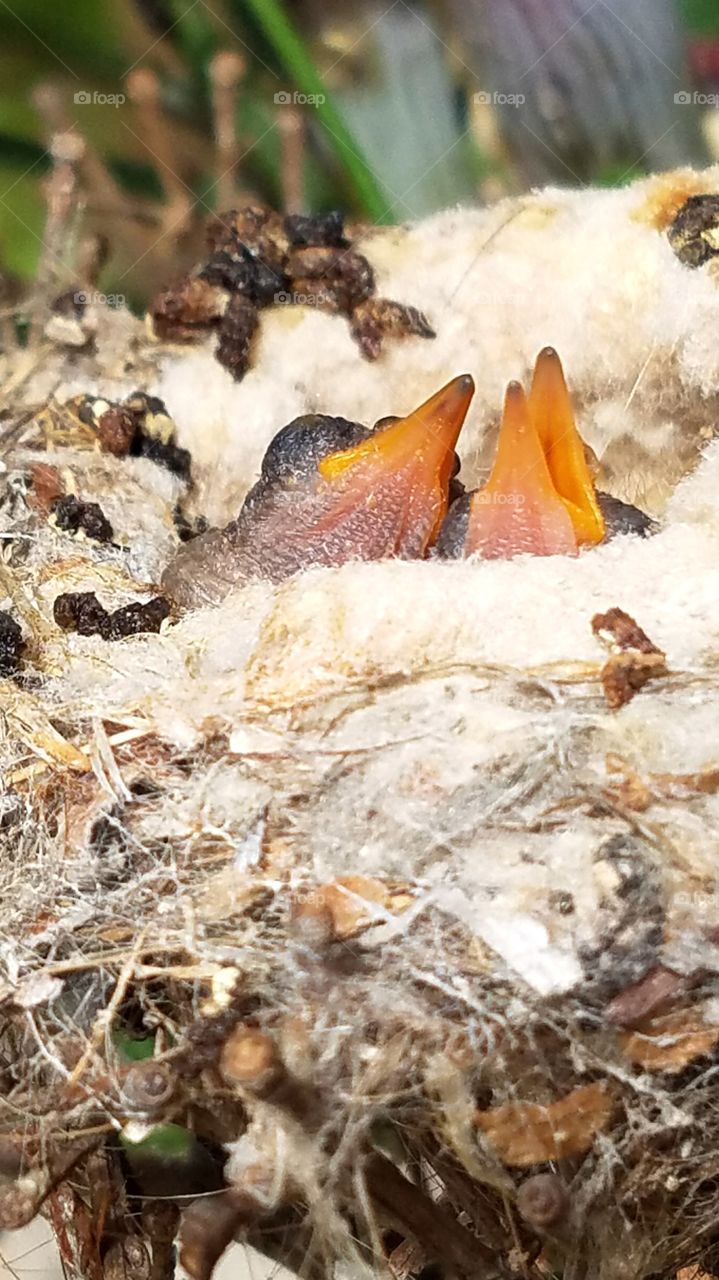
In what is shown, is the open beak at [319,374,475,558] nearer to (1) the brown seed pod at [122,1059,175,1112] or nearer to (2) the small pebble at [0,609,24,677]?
(2) the small pebble at [0,609,24,677]

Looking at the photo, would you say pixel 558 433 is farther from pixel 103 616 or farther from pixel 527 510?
pixel 103 616

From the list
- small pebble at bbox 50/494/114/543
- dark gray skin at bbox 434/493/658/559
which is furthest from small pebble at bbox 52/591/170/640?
dark gray skin at bbox 434/493/658/559

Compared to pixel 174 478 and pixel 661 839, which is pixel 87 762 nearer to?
pixel 661 839

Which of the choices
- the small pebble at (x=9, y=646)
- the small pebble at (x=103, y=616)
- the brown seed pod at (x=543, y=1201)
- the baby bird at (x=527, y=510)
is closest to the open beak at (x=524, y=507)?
the baby bird at (x=527, y=510)

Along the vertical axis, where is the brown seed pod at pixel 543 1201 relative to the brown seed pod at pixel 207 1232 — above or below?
below

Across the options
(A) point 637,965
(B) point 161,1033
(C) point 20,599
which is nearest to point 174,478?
(C) point 20,599

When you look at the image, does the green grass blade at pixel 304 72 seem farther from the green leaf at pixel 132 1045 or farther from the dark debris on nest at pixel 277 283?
the green leaf at pixel 132 1045
